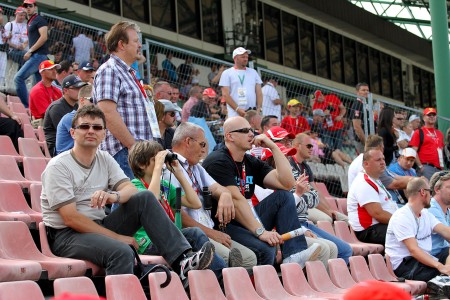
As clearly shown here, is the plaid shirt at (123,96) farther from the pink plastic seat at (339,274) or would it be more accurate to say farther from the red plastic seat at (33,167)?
the pink plastic seat at (339,274)

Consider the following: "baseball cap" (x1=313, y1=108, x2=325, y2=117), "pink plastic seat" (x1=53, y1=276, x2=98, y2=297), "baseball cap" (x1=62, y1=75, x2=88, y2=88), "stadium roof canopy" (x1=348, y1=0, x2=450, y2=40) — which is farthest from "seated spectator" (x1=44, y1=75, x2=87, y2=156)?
"stadium roof canopy" (x1=348, y1=0, x2=450, y2=40)

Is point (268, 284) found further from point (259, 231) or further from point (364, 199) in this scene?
point (364, 199)

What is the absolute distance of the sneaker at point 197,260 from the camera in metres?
5.58

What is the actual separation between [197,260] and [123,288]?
2.71 feet

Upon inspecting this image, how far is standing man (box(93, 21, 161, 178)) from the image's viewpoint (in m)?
6.54

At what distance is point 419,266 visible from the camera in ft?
28.3

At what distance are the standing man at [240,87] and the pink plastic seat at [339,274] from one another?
13.9 ft

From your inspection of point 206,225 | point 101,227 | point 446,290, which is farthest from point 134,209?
point 446,290

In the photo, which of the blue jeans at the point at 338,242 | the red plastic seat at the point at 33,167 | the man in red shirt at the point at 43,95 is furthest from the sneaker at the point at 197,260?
the man in red shirt at the point at 43,95

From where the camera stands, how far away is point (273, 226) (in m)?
7.43

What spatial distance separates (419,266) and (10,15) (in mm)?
7376

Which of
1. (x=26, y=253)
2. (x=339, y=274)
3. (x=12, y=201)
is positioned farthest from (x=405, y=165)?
(x=26, y=253)

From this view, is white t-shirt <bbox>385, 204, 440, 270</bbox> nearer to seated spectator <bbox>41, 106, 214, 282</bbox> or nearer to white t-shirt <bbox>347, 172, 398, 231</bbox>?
white t-shirt <bbox>347, 172, 398, 231</bbox>

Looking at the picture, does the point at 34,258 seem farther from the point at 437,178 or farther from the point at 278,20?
the point at 278,20
